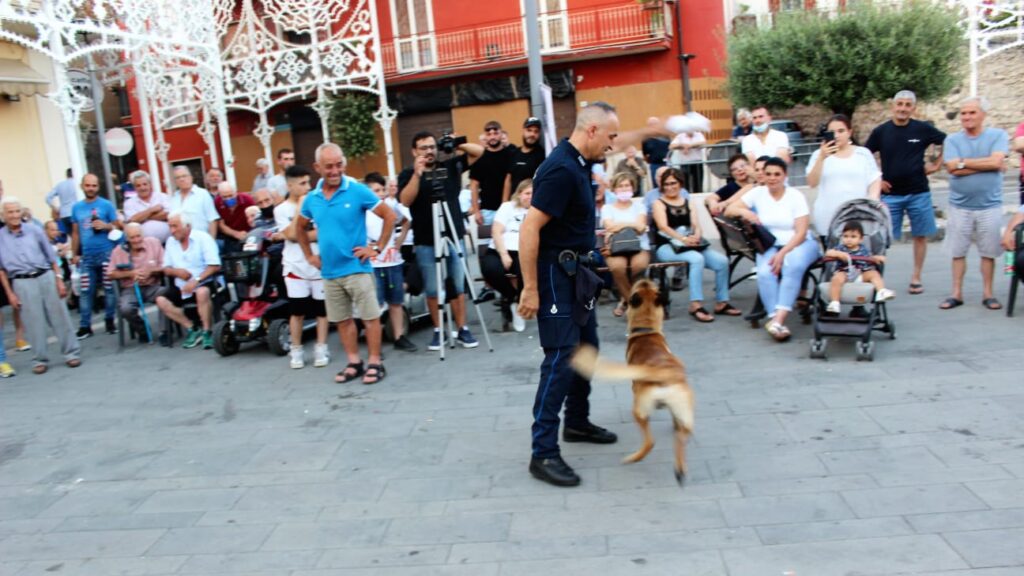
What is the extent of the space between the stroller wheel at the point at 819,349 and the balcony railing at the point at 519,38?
15.2 metres

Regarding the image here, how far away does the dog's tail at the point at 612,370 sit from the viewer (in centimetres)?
404

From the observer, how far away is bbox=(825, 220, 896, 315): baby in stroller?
20.9 feet

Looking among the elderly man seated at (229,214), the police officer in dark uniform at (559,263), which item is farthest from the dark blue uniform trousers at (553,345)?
the elderly man seated at (229,214)

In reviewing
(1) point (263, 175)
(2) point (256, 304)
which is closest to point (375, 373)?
(2) point (256, 304)

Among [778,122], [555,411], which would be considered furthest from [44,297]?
[778,122]

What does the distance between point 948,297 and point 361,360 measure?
5.52 m

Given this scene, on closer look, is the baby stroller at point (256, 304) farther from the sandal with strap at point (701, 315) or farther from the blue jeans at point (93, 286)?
the sandal with strap at point (701, 315)

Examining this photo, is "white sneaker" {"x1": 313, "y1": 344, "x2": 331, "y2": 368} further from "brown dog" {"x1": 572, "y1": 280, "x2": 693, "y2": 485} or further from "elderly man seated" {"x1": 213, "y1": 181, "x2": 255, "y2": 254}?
"brown dog" {"x1": 572, "y1": 280, "x2": 693, "y2": 485}

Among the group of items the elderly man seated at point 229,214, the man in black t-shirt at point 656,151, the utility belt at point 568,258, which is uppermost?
the man in black t-shirt at point 656,151

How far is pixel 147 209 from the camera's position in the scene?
959 centimetres

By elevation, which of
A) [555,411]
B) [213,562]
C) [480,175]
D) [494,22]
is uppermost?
[494,22]

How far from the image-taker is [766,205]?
7.25 metres

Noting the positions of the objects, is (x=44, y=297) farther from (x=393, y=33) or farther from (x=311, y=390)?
(x=393, y=33)

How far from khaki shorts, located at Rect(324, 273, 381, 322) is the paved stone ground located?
2.04 feet
